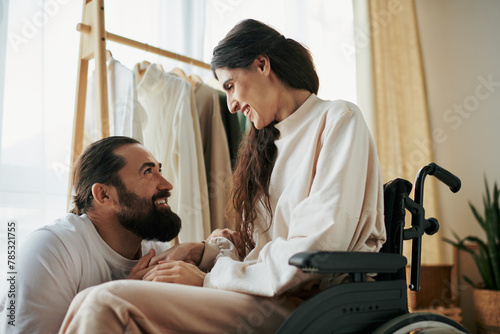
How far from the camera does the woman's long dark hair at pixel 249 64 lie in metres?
1.32

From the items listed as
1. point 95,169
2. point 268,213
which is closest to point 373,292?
point 268,213

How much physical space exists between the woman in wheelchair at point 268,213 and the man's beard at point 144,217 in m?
0.13

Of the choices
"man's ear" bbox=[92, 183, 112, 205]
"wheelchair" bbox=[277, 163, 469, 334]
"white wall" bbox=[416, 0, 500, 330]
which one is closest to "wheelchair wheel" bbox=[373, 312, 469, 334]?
"wheelchair" bbox=[277, 163, 469, 334]

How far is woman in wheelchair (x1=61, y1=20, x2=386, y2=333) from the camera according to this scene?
926 mm

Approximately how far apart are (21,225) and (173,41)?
1.26m

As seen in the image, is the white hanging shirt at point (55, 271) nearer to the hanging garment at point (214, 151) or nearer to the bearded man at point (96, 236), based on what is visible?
the bearded man at point (96, 236)

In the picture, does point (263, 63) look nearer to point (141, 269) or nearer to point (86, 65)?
point (141, 269)

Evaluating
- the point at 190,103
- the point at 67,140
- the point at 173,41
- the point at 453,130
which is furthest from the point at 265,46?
the point at 453,130

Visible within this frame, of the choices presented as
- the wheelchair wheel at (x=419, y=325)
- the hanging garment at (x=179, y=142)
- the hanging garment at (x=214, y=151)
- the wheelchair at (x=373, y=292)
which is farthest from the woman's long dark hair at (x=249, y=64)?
the hanging garment at (x=214, y=151)

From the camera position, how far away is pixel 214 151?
217 cm

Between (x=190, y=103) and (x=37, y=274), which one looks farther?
(x=190, y=103)

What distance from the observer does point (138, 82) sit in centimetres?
205

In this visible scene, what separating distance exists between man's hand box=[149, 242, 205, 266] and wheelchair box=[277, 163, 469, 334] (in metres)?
0.50

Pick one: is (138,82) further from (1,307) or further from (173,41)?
(1,307)
